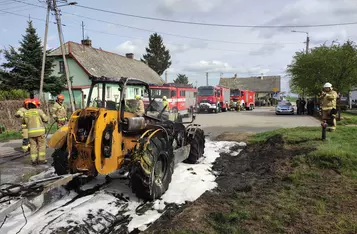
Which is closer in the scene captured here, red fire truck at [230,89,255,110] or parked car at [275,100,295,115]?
parked car at [275,100,295,115]

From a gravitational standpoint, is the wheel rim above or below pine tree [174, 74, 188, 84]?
below

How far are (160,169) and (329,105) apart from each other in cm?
740

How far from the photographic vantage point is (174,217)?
4328 mm

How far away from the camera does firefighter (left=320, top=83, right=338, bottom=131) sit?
1048 cm

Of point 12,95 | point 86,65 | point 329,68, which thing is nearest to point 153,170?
point 12,95

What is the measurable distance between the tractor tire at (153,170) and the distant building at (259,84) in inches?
2848

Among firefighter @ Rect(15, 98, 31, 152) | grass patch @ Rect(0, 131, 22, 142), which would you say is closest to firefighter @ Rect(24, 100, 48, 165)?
firefighter @ Rect(15, 98, 31, 152)

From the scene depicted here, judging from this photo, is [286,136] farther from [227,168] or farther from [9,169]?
[9,169]

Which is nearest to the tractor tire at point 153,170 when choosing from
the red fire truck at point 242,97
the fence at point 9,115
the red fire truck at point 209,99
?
the fence at point 9,115

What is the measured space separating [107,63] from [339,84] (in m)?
24.2

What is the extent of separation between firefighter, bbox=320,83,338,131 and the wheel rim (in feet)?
23.2

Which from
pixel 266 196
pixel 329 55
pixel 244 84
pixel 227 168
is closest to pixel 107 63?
pixel 329 55

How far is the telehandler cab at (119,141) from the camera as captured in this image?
15.6ft

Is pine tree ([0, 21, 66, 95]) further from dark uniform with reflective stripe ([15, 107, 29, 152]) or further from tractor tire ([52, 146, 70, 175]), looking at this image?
tractor tire ([52, 146, 70, 175])
